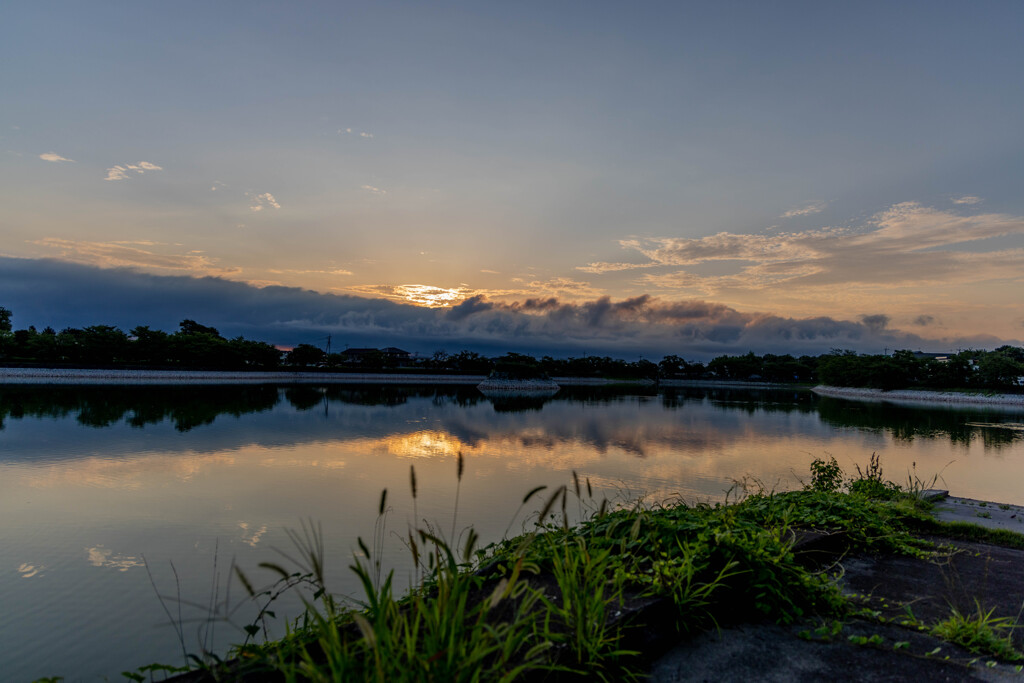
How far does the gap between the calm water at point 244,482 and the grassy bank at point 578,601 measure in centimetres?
104

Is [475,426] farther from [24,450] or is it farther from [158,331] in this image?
[158,331]

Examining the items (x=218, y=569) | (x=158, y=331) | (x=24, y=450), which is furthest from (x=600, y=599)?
(x=158, y=331)

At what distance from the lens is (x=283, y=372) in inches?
2923

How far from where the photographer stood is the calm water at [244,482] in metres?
5.52

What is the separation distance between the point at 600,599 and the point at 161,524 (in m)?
8.16

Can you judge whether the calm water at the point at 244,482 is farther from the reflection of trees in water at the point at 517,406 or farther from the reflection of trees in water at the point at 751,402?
the reflection of trees in water at the point at 751,402

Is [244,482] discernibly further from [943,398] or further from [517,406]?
[943,398]

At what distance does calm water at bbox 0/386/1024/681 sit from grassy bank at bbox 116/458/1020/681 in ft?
3.40

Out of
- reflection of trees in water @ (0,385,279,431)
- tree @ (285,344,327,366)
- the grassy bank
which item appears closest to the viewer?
the grassy bank

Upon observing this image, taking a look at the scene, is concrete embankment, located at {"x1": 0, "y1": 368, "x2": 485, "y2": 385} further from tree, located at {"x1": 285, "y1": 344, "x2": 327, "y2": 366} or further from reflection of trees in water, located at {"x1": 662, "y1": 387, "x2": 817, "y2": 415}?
reflection of trees in water, located at {"x1": 662, "y1": 387, "x2": 817, "y2": 415}

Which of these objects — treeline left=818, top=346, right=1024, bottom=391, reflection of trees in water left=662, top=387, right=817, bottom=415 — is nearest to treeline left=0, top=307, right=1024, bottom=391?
treeline left=818, top=346, right=1024, bottom=391

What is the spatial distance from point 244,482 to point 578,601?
10.4m

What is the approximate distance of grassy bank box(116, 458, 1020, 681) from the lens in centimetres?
226

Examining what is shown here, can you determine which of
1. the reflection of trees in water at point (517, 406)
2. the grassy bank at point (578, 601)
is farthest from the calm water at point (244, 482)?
the reflection of trees in water at point (517, 406)
